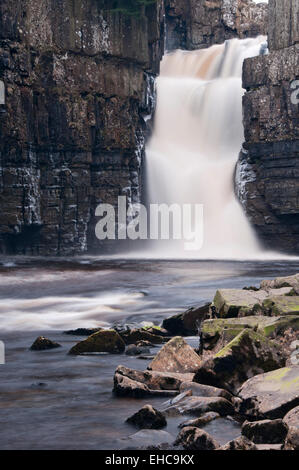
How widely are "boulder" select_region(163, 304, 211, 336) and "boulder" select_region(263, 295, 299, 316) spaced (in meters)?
2.06

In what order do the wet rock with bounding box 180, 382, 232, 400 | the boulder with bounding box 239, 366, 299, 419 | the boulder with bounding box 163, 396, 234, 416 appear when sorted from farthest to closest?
1. the wet rock with bounding box 180, 382, 232, 400
2. the boulder with bounding box 163, 396, 234, 416
3. the boulder with bounding box 239, 366, 299, 419

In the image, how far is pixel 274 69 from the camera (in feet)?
111

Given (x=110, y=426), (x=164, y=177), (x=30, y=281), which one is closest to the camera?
(x=110, y=426)

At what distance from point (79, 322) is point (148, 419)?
24.3 ft

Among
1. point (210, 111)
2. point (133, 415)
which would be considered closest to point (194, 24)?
A: point (210, 111)

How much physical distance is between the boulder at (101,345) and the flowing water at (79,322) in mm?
227

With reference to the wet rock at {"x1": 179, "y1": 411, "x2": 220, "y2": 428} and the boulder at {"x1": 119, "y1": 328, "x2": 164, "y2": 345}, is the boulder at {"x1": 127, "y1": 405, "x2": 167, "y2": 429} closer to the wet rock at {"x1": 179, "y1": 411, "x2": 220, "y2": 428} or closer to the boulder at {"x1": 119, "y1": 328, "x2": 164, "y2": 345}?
the wet rock at {"x1": 179, "y1": 411, "x2": 220, "y2": 428}

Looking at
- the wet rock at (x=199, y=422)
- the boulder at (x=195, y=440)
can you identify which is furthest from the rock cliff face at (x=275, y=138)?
A: the boulder at (x=195, y=440)

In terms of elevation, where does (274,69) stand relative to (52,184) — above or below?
above

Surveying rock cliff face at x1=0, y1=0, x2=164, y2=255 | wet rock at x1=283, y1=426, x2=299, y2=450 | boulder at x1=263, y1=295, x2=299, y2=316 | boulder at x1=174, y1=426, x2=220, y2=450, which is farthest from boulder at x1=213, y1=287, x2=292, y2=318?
rock cliff face at x1=0, y1=0, x2=164, y2=255

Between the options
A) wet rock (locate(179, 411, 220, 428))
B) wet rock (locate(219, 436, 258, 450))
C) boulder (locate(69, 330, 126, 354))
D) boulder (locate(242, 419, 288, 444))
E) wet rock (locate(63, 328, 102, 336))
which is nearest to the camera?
wet rock (locate(219, 436, 258, 450))

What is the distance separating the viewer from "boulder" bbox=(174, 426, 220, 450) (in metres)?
5.37
